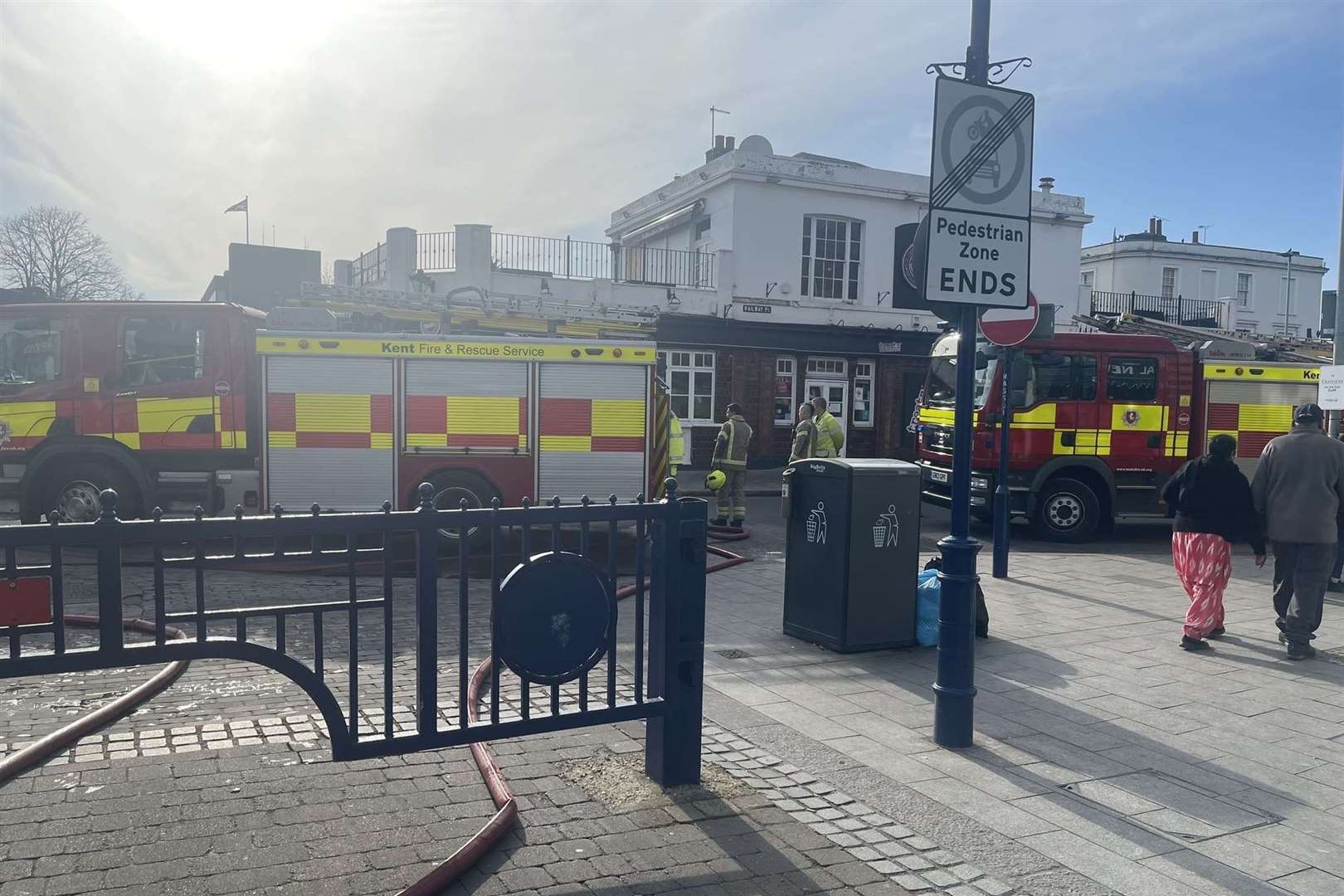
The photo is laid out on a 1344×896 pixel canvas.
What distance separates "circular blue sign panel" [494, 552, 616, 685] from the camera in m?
4.04

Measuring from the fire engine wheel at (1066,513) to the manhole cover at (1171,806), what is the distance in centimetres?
940

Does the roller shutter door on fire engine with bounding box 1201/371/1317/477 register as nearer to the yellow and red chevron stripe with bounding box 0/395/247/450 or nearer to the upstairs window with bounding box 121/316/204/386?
the yellow and red chevron stripe with bounding box 0/395/247/450

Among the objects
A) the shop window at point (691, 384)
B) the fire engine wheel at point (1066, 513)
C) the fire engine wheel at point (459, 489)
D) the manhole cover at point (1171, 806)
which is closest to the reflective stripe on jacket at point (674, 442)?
the fire engine wheel at point (459, 489)

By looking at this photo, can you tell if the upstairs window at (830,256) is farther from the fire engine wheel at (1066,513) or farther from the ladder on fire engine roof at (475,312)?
the ladder on fire engine roof at (475,312)

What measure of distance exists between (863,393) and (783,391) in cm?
240

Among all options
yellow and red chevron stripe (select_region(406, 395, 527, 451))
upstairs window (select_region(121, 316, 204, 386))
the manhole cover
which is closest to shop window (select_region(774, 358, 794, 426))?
yellow and red chevron stripe (select_region(406, 395, 527, 451))

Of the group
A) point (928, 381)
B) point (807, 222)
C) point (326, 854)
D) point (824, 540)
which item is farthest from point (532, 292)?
point (326, 854)

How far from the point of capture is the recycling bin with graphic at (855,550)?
6859 mm

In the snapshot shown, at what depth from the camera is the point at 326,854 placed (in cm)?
373

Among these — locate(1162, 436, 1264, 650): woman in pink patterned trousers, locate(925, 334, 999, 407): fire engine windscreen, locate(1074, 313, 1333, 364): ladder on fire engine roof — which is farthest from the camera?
locate(1074, 313, 1333, 364): ladder on fire engine roof

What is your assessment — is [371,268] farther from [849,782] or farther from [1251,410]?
[849,782]

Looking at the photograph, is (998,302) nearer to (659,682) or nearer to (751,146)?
(659,682)

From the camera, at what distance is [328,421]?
1084 centimetres

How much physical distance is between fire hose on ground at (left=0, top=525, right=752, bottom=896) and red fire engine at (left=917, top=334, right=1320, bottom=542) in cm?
965
